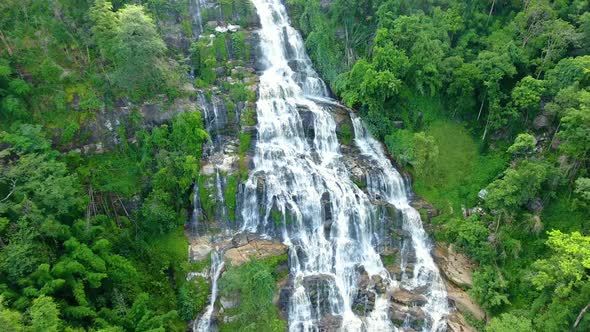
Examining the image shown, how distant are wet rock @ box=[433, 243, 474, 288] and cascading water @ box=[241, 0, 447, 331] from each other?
50 cm

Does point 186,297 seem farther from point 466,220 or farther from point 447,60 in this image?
point 447,60

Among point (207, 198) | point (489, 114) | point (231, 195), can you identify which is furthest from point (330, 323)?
point (489, 114)

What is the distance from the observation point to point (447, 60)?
26.6 m

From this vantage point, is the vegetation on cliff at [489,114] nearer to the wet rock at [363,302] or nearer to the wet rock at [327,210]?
the wet rock at [363,302]

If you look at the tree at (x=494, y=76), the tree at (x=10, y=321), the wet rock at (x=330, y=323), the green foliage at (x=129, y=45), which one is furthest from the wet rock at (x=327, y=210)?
the tree at (x=10, y=321)

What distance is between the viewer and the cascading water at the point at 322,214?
21625 millimetres

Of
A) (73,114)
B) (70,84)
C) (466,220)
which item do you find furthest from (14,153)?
(466,220)

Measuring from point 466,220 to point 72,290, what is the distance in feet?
67.3

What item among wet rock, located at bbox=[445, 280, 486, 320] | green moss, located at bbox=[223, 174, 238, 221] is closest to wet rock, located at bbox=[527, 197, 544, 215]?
wet rock, located at bbox=[445, 280, 486, 320]

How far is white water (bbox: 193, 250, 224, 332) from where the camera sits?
2053 centimetres

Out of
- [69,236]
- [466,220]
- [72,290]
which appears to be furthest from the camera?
[466,220]

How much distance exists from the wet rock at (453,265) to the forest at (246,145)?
0.80 meters

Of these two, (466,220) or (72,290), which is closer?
(72,290)

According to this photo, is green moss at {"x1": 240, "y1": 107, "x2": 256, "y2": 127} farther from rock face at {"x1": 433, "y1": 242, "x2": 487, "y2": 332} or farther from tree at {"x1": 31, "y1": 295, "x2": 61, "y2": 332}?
tree at {"x1": 31, "y1": 295, "x2": 61, "y2": 332}
